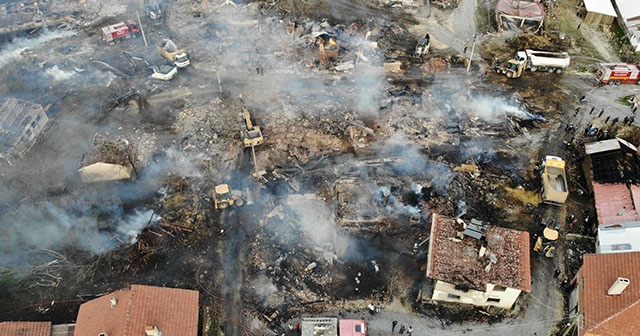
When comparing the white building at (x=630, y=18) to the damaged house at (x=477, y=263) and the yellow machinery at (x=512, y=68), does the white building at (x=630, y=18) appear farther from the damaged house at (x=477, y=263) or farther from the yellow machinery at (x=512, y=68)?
the damaged house at (x=477, y=263)

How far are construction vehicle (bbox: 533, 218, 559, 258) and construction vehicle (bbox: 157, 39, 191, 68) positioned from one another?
36.4m

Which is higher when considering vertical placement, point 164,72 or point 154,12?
point 154,12

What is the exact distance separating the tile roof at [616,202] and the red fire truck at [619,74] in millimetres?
16005

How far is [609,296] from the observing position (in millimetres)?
26938

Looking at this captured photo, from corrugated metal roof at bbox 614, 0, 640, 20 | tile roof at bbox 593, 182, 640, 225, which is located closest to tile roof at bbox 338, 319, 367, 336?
tile roof at bbox 593, 182, 640, 225

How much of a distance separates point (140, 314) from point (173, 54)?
30.4 metres

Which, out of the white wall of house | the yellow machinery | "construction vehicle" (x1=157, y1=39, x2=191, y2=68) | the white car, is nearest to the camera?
the white wall of house

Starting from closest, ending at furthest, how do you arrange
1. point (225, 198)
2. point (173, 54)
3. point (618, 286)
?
1. point (618, 286)
2. point (225, 198)
3. point (173, 54)

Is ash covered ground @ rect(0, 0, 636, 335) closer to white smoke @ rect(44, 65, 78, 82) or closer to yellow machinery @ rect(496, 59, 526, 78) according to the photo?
white smoke @ rect(44, 65, 78, 82)

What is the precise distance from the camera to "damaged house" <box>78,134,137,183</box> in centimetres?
3672

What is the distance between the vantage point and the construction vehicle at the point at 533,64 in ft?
154

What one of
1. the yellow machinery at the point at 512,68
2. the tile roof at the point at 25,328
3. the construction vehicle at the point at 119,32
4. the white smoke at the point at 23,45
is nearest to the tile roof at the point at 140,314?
the tile roof at the point at 25,328

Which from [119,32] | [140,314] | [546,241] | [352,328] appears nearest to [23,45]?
[119,32]

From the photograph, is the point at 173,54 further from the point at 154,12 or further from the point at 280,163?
the point at 280,163
